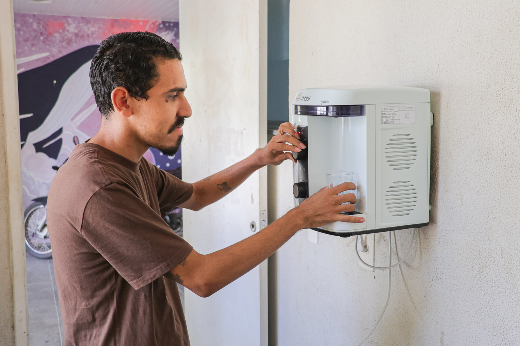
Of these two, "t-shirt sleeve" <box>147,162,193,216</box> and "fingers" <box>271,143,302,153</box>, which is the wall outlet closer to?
"fingers" <box>271,143,302,153</box>

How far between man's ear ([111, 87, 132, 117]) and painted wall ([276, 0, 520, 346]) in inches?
28.4

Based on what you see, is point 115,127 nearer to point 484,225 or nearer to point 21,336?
point 484,225

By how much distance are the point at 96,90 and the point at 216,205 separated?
110 cm

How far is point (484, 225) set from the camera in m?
1.09

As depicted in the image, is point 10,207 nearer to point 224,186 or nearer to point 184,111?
point 224,186

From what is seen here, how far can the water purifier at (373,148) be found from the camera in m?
1.14

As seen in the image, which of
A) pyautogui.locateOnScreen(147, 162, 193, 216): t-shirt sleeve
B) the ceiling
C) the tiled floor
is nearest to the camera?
pyautogui.locateOnScreen(147, 162, 193, 216): t-shirt sleeve

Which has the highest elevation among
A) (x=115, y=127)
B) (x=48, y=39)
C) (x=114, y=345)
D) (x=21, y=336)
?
(x=48, y=39)

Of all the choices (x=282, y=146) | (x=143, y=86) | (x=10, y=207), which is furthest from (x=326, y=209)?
(x=10, y=207)

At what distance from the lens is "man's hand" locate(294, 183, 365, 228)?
45.0 inches

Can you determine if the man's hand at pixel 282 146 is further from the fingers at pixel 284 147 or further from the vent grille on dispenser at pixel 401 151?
the vent grille on dispenser at pixel 401 151

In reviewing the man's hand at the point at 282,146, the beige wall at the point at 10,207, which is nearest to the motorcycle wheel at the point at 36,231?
the beige wall at the point at 10,207

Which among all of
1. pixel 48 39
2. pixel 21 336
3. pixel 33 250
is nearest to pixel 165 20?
pixel 48 39

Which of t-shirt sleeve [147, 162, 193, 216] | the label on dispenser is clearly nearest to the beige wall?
t-shirt sleeve [147, 162, 193, 216]
